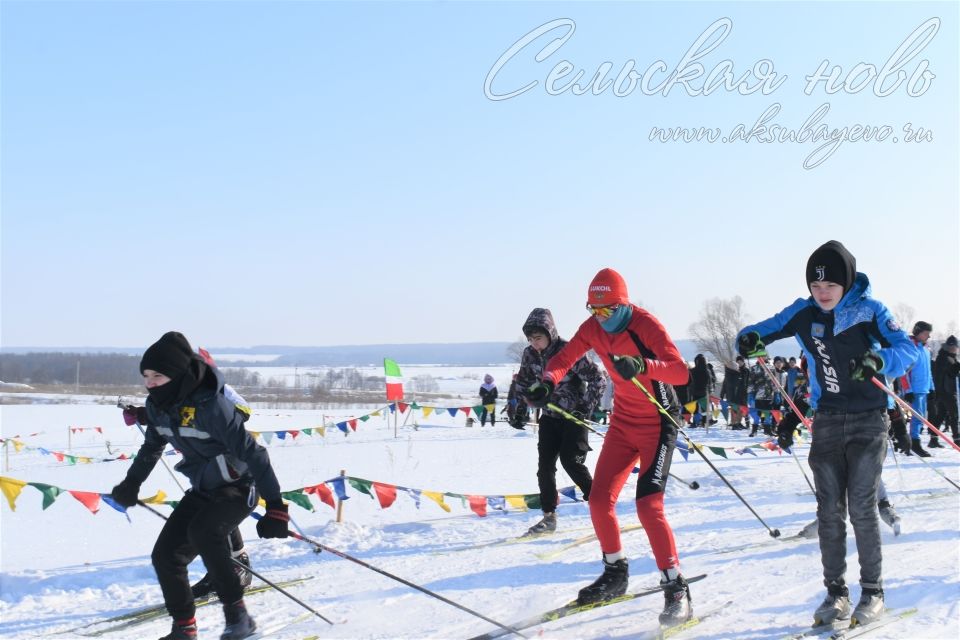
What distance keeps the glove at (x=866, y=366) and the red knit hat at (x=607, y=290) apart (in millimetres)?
1244

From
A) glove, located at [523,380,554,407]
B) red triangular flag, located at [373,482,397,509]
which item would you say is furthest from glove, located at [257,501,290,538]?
red triangular flag, located at [373,482,397,509]

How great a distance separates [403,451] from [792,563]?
10165mm

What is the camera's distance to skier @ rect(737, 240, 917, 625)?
3873 millimetres

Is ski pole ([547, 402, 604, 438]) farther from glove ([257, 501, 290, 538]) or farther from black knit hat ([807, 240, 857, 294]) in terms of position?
glove ([257, 501, 290, 538])

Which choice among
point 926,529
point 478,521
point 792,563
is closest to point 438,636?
point 792,563

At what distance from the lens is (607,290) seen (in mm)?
4316

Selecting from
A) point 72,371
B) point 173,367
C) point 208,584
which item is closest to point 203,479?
point 173,367

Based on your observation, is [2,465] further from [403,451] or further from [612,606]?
[612,606]

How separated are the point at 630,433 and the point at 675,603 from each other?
927mm

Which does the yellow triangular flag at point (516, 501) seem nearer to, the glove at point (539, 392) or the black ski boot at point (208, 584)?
the glove at point (539, 392)

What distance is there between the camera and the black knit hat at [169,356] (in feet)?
12.4

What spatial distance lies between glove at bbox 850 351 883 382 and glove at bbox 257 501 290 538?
9.47ft

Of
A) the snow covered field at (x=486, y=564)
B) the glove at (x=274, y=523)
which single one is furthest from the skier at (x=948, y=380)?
the glove at (x=274, y=523)

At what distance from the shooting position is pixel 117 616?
4484 mm
